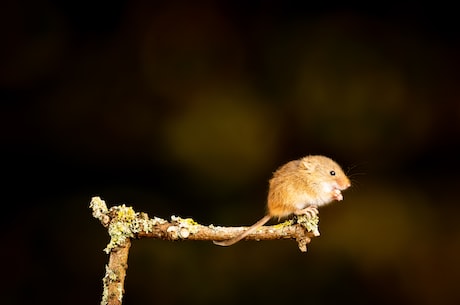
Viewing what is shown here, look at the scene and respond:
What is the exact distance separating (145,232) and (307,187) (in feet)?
1.46

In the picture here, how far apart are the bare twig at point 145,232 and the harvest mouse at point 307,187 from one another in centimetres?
9

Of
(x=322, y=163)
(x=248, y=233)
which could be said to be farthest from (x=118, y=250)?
(x=322, y=163)

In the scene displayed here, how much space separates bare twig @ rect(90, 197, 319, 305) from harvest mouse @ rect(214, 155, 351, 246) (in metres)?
0.09

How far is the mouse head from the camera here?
1.60 metres

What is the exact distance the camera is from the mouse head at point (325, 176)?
1.60 m

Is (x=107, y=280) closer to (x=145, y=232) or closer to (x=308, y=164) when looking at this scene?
(x=145, y=232)

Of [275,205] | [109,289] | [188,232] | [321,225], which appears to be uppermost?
[321,225]

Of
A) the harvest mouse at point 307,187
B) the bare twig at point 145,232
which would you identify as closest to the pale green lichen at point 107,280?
the bare twig at point 145,232

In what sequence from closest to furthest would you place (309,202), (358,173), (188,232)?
(188,232) → (309,202) → (358,173)

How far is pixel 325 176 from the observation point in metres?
1.61

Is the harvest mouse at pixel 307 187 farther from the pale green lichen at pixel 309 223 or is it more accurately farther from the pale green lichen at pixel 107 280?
the pale green lichen at pixel 107 280

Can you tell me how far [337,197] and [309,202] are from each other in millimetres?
78

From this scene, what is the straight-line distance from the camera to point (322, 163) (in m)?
1.62

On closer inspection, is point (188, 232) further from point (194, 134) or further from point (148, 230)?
point (194, 134)
